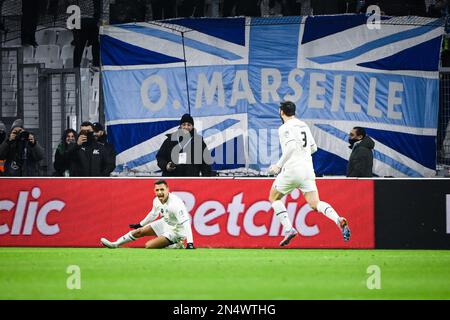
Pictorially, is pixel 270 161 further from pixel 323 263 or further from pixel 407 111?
pixel 323 263

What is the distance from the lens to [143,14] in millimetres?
20859

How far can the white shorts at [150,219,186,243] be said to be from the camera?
16250mm

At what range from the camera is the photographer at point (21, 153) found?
60.7ft

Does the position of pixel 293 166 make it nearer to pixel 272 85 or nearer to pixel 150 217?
pixel 150 217

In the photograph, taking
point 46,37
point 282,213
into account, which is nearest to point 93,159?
point 282,213

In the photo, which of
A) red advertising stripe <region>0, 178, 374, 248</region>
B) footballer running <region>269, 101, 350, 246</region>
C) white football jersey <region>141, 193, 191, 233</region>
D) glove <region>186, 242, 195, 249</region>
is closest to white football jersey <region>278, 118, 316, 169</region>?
footballer running <region>269, 101, 350, 246</region>

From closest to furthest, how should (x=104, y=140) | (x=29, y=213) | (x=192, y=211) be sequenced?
(x=192, y=211) < (x=29, y=213) < (x=104, y=140)

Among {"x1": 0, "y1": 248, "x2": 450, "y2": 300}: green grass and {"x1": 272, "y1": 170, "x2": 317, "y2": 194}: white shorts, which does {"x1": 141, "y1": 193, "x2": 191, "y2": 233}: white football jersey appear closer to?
{"x1": 0, "y1": 248, "x2": 450, "y2": 300}: green grass

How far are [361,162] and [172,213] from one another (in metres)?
3.89

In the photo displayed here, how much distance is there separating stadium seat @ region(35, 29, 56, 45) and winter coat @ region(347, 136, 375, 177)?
7.79 meters

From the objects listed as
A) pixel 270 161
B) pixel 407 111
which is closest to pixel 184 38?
pixel 270 161

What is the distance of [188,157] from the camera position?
1828 centimetres
